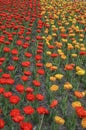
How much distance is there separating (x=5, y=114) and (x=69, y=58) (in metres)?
3.12

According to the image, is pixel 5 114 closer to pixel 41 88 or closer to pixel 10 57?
pixel 41 88

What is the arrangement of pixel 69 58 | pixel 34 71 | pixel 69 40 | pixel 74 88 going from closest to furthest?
pixel 74 88, pixel 34 71, pixel 69 58, pixel 69 40

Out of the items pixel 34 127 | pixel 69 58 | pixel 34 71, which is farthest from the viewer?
pixel 69 58

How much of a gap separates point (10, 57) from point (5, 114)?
8.55 feet

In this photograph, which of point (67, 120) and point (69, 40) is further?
point (69, 40)

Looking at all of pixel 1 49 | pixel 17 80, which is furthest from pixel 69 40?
pixel 17 80

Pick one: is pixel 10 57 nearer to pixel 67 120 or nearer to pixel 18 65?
pixel 18 65

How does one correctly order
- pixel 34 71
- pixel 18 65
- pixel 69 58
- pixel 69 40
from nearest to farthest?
pixel 34 71
pixel 18 65
pixel 69 58
pixel 69 40

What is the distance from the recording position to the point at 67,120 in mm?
4688

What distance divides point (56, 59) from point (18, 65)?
0.82m

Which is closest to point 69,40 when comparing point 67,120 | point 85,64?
point 85,64

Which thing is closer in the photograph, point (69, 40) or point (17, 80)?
point (17, 80)

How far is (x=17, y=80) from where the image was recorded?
20.0 feet

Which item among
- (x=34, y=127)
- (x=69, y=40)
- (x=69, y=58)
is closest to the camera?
(x=34, y=127)
